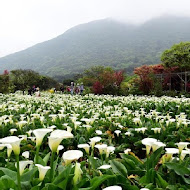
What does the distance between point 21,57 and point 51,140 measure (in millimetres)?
163418

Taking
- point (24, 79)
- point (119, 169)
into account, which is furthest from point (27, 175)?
point (24, 79)

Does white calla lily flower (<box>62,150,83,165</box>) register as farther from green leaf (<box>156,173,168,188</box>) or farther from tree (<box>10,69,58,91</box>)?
tree (<box>10,69,58,91</box>)

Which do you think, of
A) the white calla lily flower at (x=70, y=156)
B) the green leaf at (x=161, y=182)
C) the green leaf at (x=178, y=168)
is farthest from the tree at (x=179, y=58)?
the white calla lily flower at (x=70, y=156)

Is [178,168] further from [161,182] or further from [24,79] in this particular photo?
[24,79]

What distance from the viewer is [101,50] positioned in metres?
124

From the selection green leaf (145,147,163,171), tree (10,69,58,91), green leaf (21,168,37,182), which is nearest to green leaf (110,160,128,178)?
green leaf (145,147,163,171)

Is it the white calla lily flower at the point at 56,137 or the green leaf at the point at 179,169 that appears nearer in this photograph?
the white calla lily flower at the point at 56,137

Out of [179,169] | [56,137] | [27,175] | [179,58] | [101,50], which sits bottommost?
[179,58]

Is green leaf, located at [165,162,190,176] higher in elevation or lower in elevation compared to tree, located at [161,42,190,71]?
higher

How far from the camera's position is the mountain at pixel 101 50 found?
9882 cm

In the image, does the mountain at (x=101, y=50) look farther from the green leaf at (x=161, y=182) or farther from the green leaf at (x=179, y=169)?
the green leaf at (x=161, y=182)

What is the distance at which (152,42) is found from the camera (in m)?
124

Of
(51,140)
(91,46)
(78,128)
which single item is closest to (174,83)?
(78,128)

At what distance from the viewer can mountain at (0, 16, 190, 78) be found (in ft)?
324
